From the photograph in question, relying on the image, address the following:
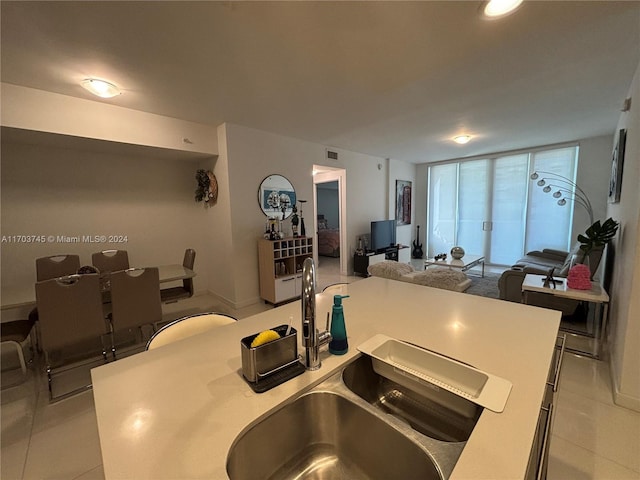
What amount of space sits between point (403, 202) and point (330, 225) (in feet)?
10.9

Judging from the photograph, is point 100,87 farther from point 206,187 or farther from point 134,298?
point 134,298

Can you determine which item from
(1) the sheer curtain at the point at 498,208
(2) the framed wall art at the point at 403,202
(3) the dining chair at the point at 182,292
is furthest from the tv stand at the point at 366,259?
(3) the dining chair at the point at 182,292

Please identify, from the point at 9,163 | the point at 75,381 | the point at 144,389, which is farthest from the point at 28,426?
the point at 9,163

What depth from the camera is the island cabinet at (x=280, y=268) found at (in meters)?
3.68

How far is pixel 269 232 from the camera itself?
384 centimetres

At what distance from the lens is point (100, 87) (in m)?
2.33

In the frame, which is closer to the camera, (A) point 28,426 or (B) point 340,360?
(B) point 340,360

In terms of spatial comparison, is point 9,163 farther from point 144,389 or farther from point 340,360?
point 340,360

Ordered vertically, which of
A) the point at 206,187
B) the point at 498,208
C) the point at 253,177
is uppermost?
the point at 253,177

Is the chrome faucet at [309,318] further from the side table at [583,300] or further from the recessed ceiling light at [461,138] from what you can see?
the recessed ceiling light at [461,138]

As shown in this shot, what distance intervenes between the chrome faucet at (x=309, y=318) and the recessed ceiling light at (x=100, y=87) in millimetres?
2751

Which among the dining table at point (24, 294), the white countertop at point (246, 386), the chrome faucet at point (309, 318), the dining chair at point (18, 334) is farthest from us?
the dining table at point (24, 294)

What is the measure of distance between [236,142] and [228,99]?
2.78ft

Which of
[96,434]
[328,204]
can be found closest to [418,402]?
[96,434]
